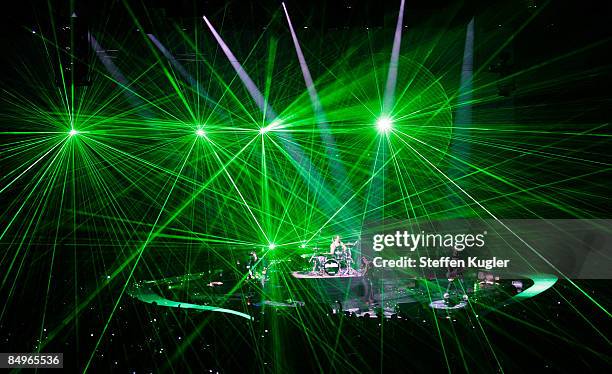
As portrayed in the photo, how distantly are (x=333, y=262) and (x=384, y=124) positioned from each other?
2.45 m

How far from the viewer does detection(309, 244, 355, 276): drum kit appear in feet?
27.5

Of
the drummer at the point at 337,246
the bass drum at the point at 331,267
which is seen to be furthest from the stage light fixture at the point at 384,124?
the bass drum at the point at 331,267

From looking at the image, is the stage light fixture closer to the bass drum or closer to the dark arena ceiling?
the dark arena ceiling

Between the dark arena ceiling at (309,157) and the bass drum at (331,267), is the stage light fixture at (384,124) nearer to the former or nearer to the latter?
the dark arena ceiling at (309,157)

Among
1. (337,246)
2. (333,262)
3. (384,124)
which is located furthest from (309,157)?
(333,262)

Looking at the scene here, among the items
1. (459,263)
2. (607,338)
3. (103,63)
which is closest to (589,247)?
(459,263)

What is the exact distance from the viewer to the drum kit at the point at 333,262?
27.5 feet

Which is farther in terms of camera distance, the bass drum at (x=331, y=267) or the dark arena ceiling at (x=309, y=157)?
the bass drum at (x=331, y=267)

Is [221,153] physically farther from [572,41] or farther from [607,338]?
[607,338]

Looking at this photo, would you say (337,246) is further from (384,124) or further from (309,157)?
(384,124)

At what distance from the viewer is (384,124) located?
871 cm

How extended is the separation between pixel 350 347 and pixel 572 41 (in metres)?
5.22

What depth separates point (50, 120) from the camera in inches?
316

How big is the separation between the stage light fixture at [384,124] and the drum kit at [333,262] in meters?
2.06
